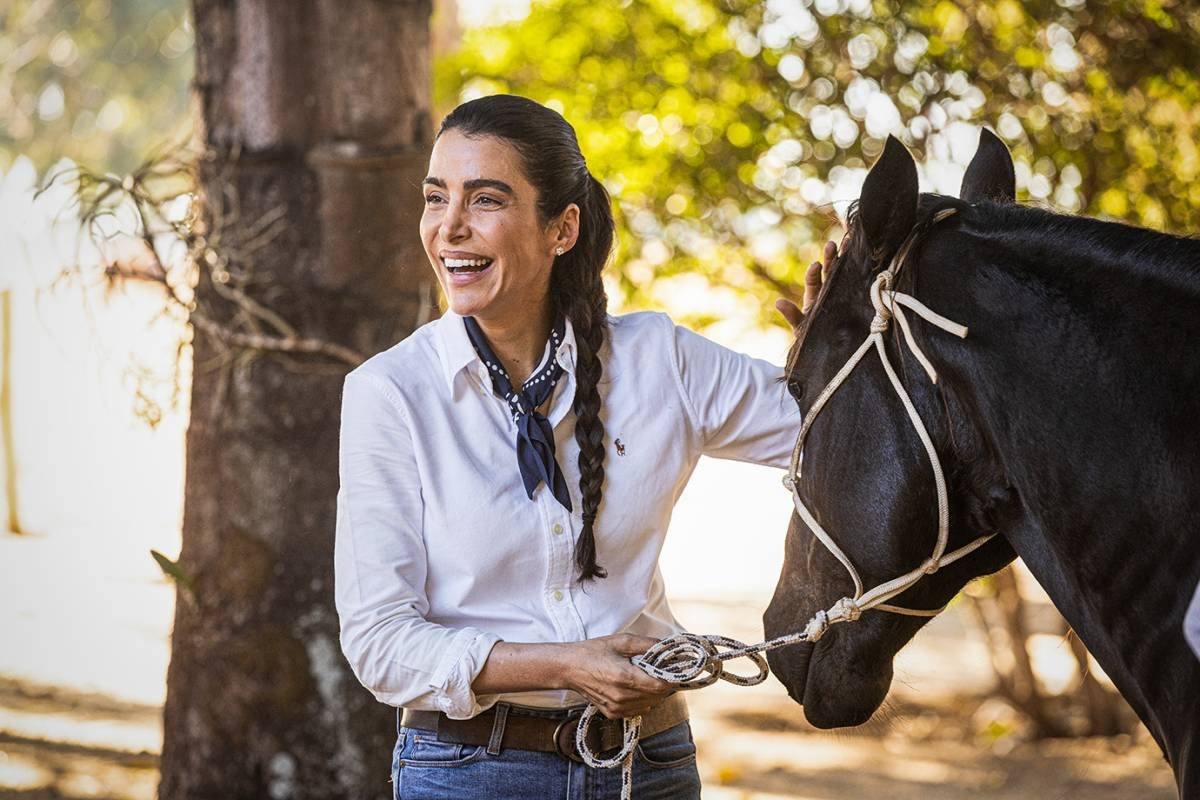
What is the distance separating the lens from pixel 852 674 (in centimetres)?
212

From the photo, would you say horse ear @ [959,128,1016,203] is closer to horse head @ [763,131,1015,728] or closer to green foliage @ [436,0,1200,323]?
horse head @ [763,131,1015,728]

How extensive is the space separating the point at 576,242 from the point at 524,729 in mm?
936

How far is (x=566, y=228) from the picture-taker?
2410mm

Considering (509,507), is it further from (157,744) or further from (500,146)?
(157,744)

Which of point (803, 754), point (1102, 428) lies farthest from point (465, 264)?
point (803, 754)

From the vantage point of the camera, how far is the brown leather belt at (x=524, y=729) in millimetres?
2168

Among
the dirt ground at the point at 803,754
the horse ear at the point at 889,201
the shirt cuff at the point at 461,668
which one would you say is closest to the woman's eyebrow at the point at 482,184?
the horse ear at the point at 889,201

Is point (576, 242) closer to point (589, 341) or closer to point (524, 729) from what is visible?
point (589, 341)

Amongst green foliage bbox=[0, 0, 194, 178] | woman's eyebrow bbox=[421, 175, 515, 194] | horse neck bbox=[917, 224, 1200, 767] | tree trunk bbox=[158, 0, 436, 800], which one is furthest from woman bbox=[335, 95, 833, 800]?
green foliage bbox=[0, 0, 194, 178]

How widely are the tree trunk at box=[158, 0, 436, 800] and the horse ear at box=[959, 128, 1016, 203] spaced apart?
1889 mm

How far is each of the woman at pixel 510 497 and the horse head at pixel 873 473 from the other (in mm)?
263

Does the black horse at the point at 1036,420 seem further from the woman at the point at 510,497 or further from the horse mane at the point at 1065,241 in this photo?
the woman at the point at 510,497

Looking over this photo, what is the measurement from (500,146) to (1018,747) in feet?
16.3

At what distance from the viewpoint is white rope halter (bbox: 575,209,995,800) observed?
1861mm
